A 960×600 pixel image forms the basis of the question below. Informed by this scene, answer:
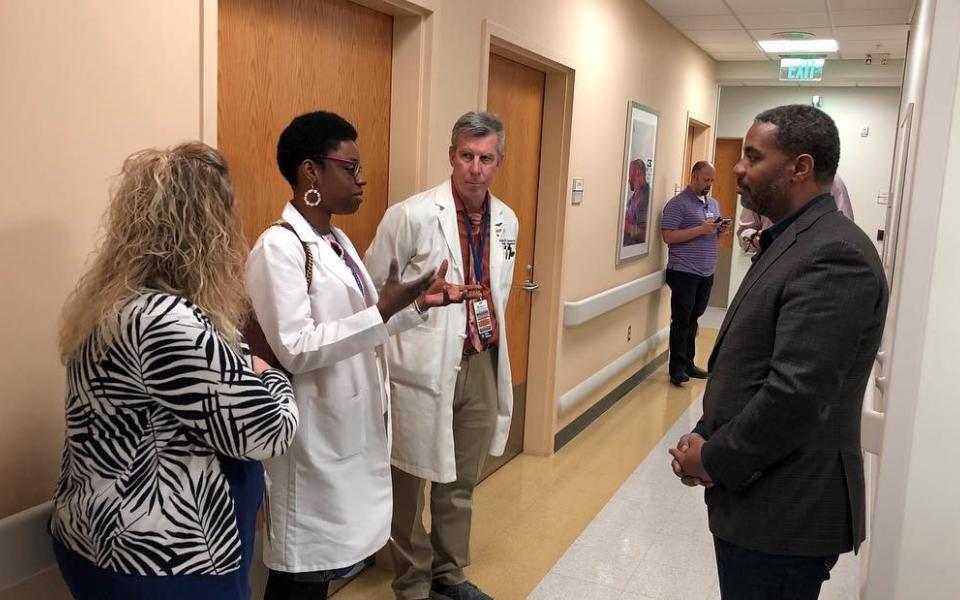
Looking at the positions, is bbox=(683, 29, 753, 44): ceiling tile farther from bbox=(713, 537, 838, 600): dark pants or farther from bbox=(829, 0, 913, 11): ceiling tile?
bbox=(713, 537, 838, 600): dark pants

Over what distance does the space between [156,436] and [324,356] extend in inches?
20.4

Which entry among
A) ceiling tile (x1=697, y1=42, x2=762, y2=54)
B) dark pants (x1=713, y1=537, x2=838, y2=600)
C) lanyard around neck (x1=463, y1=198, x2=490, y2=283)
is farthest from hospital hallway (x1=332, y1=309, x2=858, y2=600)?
ceiling tile (x1=697, y1=42, x2=762, y2=54)

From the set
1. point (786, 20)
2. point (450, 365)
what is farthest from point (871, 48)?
point (450, 365)

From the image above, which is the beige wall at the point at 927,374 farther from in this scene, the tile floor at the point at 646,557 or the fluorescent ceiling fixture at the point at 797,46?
the fluorescent ceiling fixture at the point at 797,46

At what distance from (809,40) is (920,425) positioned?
5.32m

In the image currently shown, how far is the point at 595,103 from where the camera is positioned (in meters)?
4.80

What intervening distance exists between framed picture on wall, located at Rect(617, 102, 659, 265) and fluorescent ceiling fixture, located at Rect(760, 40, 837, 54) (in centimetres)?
171

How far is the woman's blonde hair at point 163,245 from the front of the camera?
56.6 inches

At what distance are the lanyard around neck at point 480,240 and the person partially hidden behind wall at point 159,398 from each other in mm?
1451

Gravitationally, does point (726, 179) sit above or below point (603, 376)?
above

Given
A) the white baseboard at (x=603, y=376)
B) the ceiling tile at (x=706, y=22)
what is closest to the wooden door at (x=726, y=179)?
the white baseboard at (x=603, y=376)

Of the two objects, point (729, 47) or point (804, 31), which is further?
point (729, 47)

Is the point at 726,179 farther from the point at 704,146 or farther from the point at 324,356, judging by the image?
the point at 324,356

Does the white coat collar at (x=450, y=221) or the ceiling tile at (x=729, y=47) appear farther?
the ceiling tile at (x=729, y=47)
